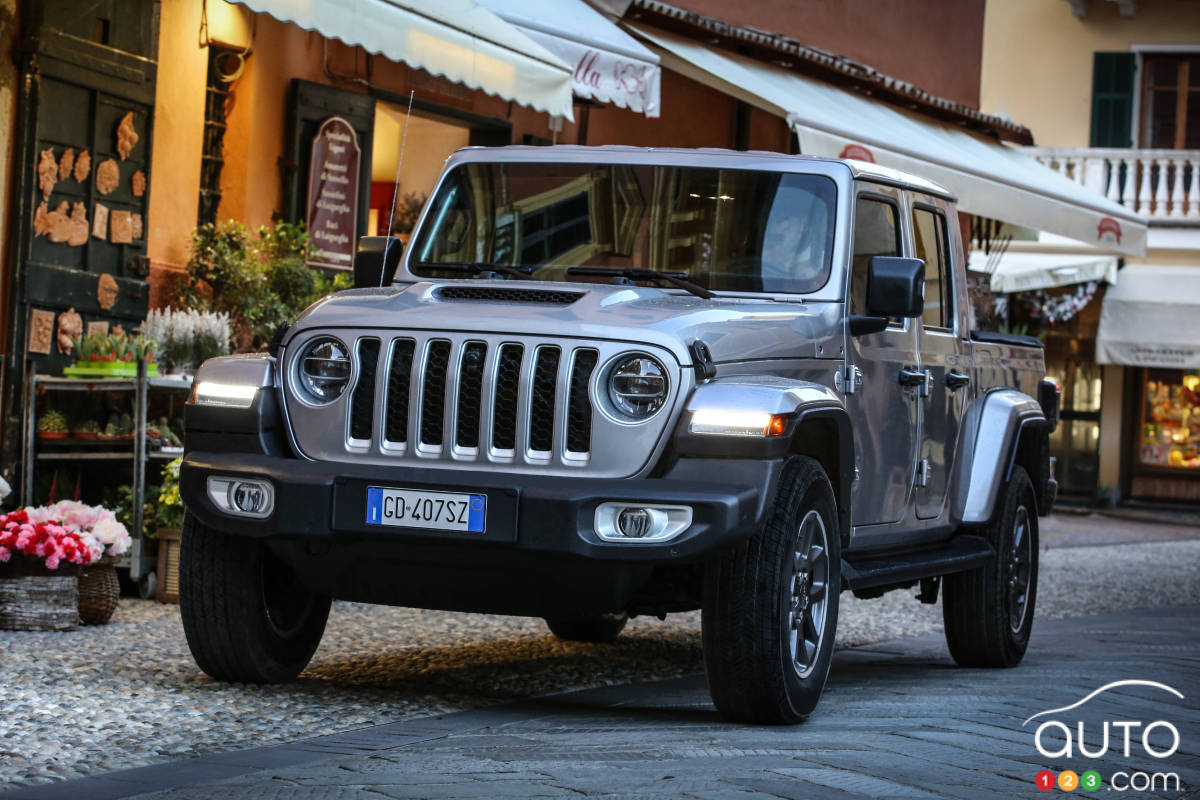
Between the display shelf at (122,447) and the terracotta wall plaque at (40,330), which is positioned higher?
the terracotta wall plaque at (40,330)

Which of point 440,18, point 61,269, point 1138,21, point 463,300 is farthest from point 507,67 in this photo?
point 1138,21

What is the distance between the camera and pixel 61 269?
9.54 m

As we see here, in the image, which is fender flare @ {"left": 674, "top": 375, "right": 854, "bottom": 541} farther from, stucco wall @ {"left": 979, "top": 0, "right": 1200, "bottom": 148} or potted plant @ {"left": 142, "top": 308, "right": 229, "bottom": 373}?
stucco wall @ {"left": 979, "top": 0, "right": 1200, "bottom": 148}

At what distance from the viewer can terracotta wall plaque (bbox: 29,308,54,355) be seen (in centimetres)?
934

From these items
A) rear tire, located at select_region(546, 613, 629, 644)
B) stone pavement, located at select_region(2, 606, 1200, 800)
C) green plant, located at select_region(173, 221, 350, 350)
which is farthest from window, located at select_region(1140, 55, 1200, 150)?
stone pavement, located at select_region(2, 606, 1200, 800)

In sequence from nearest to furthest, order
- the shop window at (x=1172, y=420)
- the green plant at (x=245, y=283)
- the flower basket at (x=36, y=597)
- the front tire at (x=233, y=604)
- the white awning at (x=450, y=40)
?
the front tire at (x=233, y=604), the flower basket at (x=36, y=597), the white awning at (x=450, y=40), the green plant at (x=245, y=283), the shop window at (x=1172, y=420)

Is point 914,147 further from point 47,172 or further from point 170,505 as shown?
point 170,505

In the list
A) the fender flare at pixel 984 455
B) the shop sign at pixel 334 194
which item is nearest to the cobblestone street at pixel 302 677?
the fender flare at pixel 984 455

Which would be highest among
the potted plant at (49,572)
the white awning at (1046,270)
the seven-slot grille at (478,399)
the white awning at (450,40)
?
the white awning at (1046,270)

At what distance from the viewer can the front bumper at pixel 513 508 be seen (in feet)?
16.9

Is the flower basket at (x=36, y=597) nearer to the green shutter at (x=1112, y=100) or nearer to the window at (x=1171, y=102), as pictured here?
the green shutter at (x=1112, y=100)

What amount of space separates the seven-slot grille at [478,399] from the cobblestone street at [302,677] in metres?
0.90

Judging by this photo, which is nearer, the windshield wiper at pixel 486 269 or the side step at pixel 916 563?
the side step at pixel 916 563

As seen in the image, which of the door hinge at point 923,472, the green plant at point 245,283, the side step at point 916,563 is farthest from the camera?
the green plant at point 245,283
